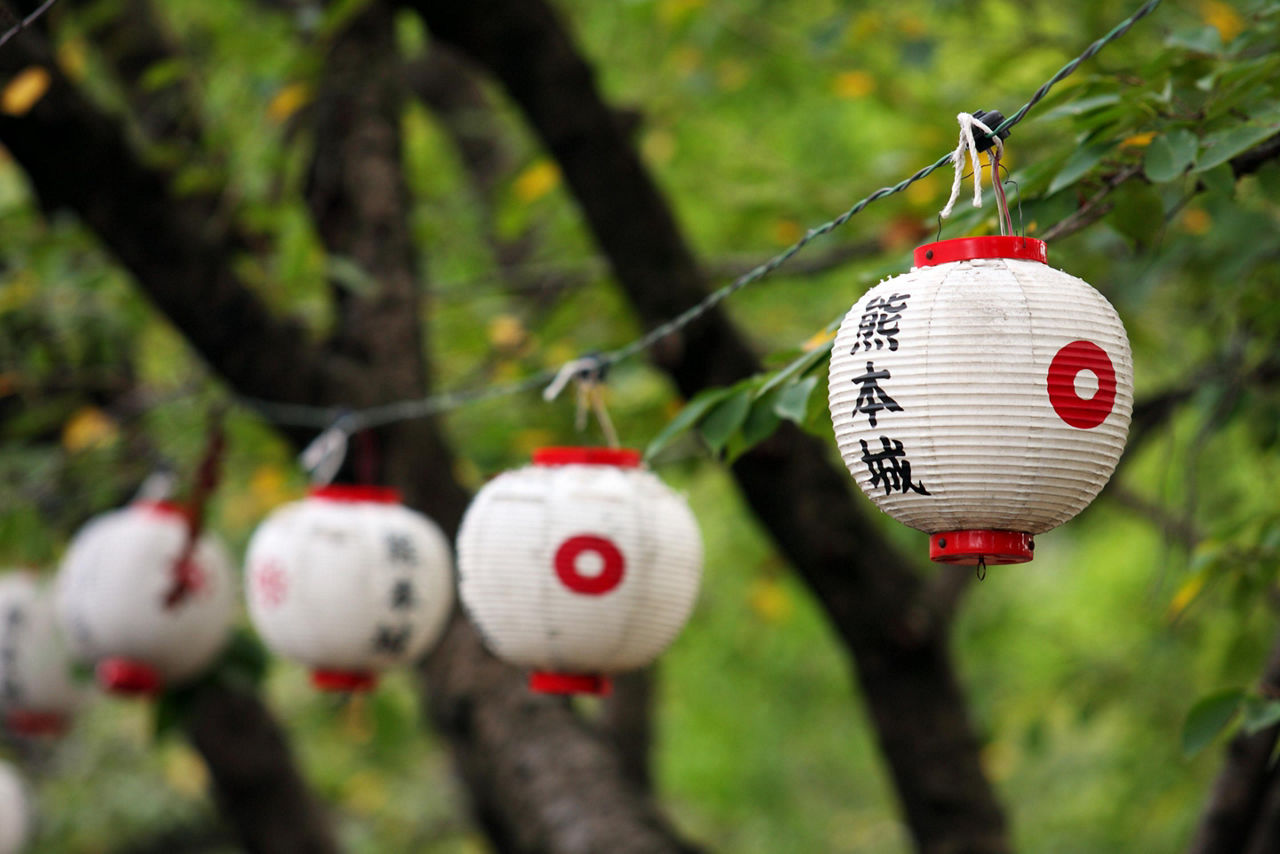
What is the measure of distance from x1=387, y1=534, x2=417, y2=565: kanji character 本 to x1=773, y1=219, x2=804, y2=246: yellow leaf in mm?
1551

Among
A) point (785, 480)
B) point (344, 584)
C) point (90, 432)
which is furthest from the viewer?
point (90, 432)

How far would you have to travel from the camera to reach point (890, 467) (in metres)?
1.34

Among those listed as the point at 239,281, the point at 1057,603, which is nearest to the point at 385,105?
the point at 239,281

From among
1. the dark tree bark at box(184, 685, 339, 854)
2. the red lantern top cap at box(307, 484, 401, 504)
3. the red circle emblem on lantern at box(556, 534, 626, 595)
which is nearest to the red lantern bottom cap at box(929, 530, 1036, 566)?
the red circle emblem on lantern at box(556, 534, 626, 595)

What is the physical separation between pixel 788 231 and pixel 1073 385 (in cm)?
242

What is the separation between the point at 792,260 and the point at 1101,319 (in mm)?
2045

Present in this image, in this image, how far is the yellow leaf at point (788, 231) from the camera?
361 cm

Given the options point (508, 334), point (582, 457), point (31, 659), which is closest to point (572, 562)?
point (582, 457)

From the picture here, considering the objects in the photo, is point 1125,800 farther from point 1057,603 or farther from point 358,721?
point 1057,603

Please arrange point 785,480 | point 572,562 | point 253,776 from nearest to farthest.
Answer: point 572,562 < point 785,480 < point 253,776

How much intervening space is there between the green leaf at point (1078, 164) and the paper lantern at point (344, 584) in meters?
1.36

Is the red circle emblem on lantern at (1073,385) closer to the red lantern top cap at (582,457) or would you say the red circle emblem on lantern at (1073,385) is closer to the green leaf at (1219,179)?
the green leaf at (1219,179)

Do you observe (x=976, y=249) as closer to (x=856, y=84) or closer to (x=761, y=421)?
(x=761, y=421)

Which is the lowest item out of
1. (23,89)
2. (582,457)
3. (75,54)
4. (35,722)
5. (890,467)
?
(35,722)
